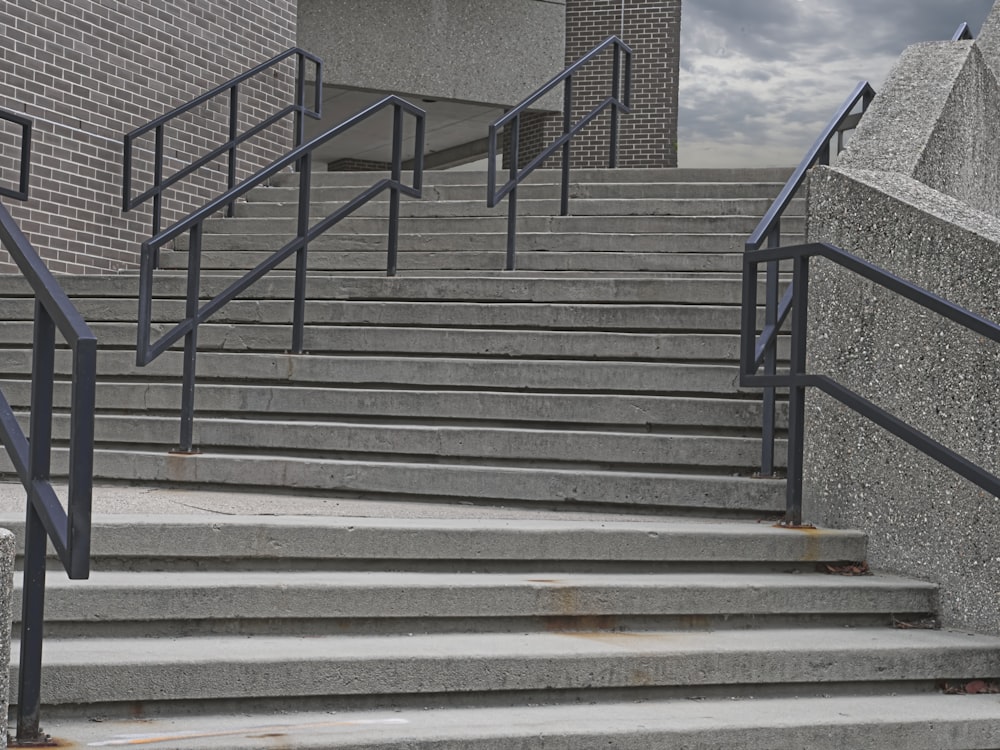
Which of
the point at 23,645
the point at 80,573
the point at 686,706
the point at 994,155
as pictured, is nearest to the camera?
the point at 80,573

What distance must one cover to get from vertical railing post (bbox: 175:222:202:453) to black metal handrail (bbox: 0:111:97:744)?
2.15 m

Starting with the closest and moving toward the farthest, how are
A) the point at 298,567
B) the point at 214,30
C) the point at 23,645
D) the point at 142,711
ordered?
the point at 23,645
the point at 142,711
the point at 298,567
the point at 214,30

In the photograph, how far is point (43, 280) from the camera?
2615 mm

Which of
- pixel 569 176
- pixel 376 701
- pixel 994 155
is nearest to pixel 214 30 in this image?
pixel 569 176

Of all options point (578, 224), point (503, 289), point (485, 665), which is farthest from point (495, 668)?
point (578, 224)

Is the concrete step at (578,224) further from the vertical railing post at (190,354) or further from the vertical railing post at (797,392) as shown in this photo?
the vertical railing post at (797,392)

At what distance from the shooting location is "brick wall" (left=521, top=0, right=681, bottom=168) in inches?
721

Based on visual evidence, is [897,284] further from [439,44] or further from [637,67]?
[637,67]

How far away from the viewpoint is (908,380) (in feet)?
13.2

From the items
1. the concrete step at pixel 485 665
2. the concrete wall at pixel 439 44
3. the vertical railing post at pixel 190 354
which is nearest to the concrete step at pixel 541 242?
the vertical railing post at pixel 190 354

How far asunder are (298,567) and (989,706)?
6.34ft

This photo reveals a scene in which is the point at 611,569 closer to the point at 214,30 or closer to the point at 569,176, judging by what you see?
the point at 569,176

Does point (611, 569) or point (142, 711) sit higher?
point (611, 569)

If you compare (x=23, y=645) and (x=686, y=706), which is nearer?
(x=23, y=645)
